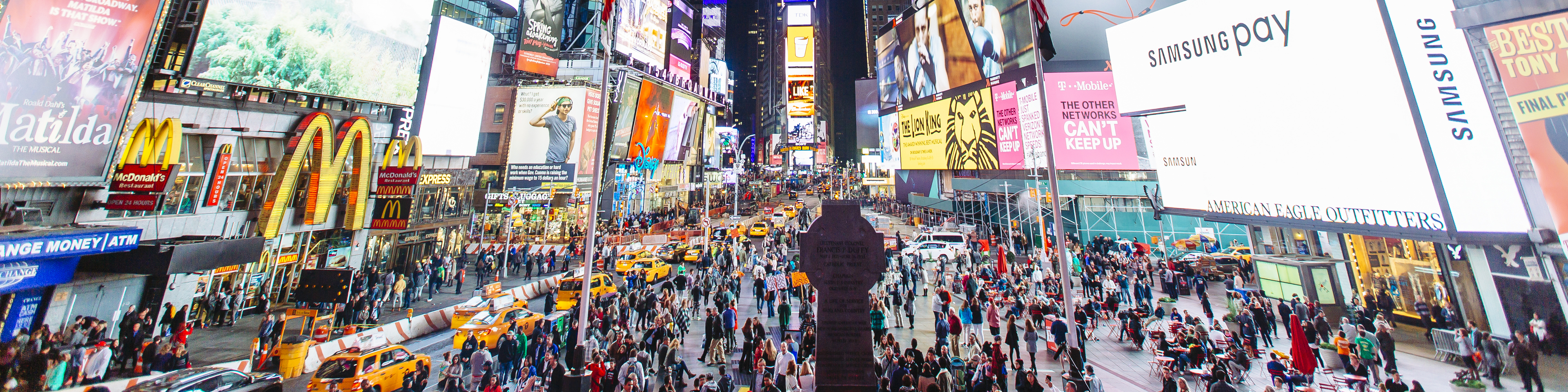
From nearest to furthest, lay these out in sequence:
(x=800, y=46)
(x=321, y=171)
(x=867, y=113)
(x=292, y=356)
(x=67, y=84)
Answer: (x=67, y=84) < (x=292, y=356) < (x=321, y=171) < (x=867, y=113) < (x=800, y=46)

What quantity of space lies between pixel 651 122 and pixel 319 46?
25.4 meters

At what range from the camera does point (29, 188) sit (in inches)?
391

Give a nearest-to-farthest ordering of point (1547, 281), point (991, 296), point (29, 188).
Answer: point (1547, 281) < point (29, 188) < point (991, 296)

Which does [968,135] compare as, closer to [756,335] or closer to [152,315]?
[756,335]

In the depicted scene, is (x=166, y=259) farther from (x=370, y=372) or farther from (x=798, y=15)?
(x=798, y=15)

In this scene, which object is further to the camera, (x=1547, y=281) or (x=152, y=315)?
(x=152, y=315)

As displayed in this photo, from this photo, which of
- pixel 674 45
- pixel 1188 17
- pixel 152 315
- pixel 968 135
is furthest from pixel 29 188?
pixel 674 45

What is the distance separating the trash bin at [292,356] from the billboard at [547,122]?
21996mm

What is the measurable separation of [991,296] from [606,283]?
12.9 meters

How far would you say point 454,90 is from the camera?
22.8 metres

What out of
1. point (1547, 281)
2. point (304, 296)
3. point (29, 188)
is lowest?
point (304, 296)

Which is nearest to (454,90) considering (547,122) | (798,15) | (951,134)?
(547,122)

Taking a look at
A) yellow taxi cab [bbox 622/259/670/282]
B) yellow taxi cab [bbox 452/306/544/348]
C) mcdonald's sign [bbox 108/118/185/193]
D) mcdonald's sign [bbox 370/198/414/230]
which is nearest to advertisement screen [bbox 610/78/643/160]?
yellow taxi cab [bbox 622/259/670/282]

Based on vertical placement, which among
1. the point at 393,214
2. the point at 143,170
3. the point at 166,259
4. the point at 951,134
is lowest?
the point at 166,259
